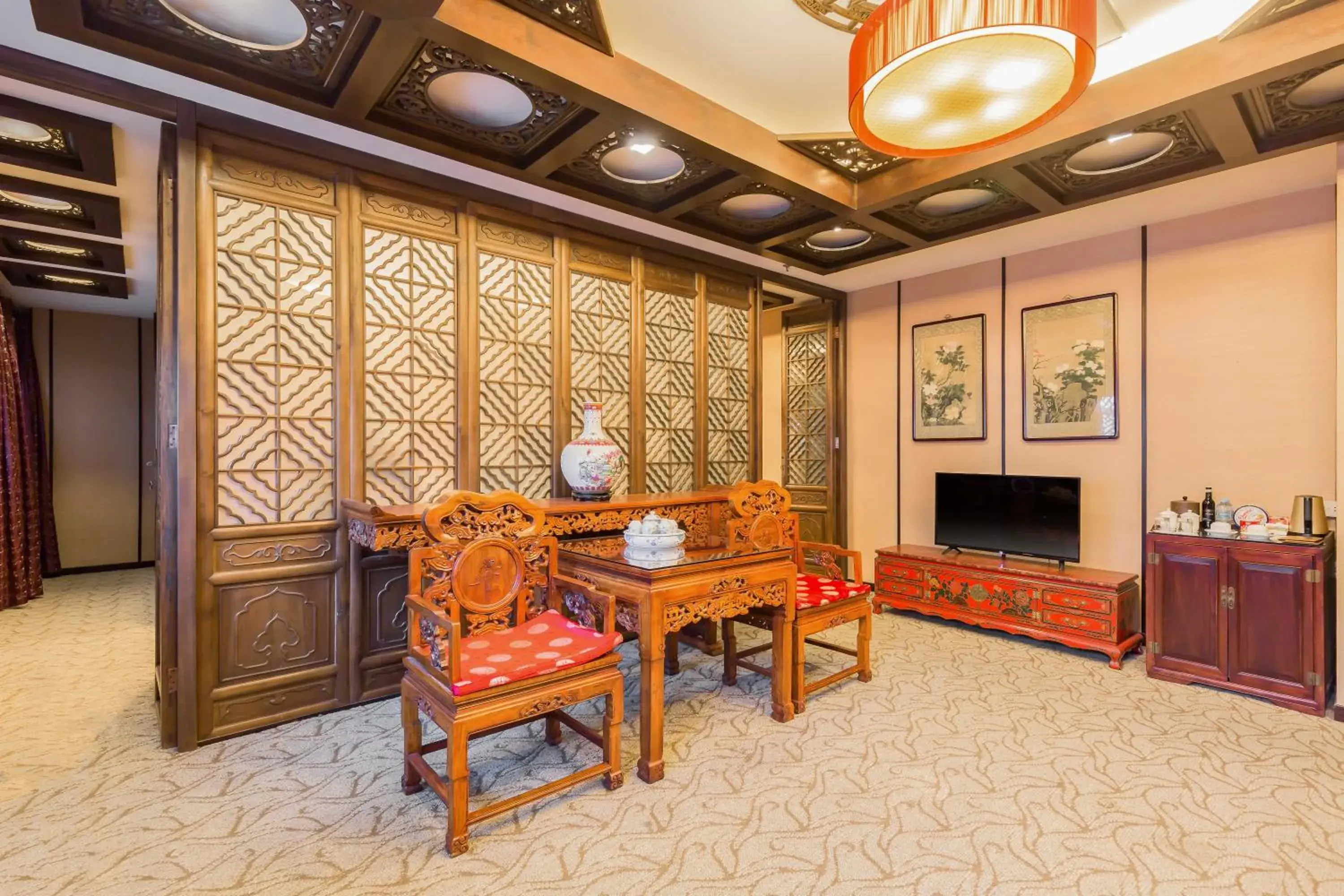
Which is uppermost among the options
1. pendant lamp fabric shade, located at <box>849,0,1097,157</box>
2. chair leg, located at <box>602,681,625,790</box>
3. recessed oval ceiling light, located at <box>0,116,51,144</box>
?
recessed oval ceiling light, located at <box>0,116,51,144</box>

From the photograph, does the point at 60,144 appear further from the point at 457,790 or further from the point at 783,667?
the point at 783,667

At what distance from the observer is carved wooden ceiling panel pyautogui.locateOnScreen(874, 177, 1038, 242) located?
3.76 m

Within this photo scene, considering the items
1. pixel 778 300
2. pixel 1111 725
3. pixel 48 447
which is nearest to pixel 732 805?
pixel 1111 725

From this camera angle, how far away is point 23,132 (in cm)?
300

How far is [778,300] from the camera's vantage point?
20.4 ft

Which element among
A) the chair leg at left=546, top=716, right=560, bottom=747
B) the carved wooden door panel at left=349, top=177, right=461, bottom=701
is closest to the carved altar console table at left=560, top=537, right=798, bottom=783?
the chair leg at left=546, top=716, right=560, bottom=747

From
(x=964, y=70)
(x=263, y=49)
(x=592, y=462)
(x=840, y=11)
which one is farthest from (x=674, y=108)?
(x=592, y=462)

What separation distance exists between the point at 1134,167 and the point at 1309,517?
2145mm

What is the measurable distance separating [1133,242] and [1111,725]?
327 cm

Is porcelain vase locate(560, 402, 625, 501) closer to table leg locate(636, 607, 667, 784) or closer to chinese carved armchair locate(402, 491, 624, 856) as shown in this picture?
chinese carved armchair locate(402, 491, 624, 856)

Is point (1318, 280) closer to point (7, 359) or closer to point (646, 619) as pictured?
Answer: point (646, 619)

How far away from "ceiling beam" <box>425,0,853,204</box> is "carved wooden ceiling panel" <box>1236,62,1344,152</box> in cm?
192

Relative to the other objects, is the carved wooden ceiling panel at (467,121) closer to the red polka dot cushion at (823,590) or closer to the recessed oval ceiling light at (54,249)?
the red polka dot cushion at (823,590)

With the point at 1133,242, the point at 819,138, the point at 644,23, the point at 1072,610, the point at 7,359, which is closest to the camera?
the point at 644,23
